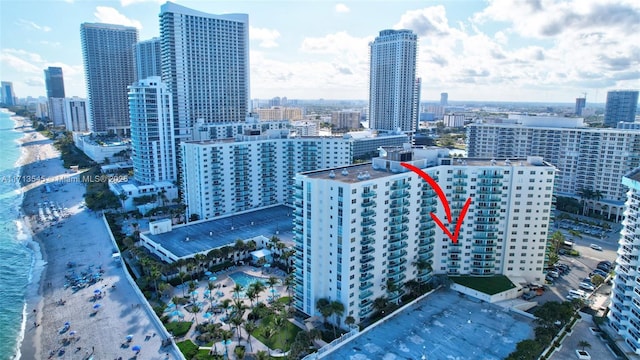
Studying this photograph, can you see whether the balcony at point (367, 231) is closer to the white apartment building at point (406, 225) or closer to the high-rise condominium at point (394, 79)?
the white apartment building at point (406, 225)

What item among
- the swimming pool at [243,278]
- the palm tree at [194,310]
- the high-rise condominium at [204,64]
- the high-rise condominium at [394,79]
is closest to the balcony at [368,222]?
the swimming pool at [243,278]

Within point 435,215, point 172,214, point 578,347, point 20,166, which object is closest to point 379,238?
point 435,215

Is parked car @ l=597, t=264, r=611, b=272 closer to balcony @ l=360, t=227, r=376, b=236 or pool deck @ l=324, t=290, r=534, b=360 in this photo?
pool deck @ l=324, t=290, r=534, b=360

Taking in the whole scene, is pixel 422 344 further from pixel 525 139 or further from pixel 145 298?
pixel 525 139

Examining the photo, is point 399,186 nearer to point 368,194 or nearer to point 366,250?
point 368,194

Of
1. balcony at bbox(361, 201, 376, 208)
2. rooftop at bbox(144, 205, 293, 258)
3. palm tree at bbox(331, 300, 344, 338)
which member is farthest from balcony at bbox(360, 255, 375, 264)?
rooftop at bbox(144, 205, 293, 258)

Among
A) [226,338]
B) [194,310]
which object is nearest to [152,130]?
[194,310]
